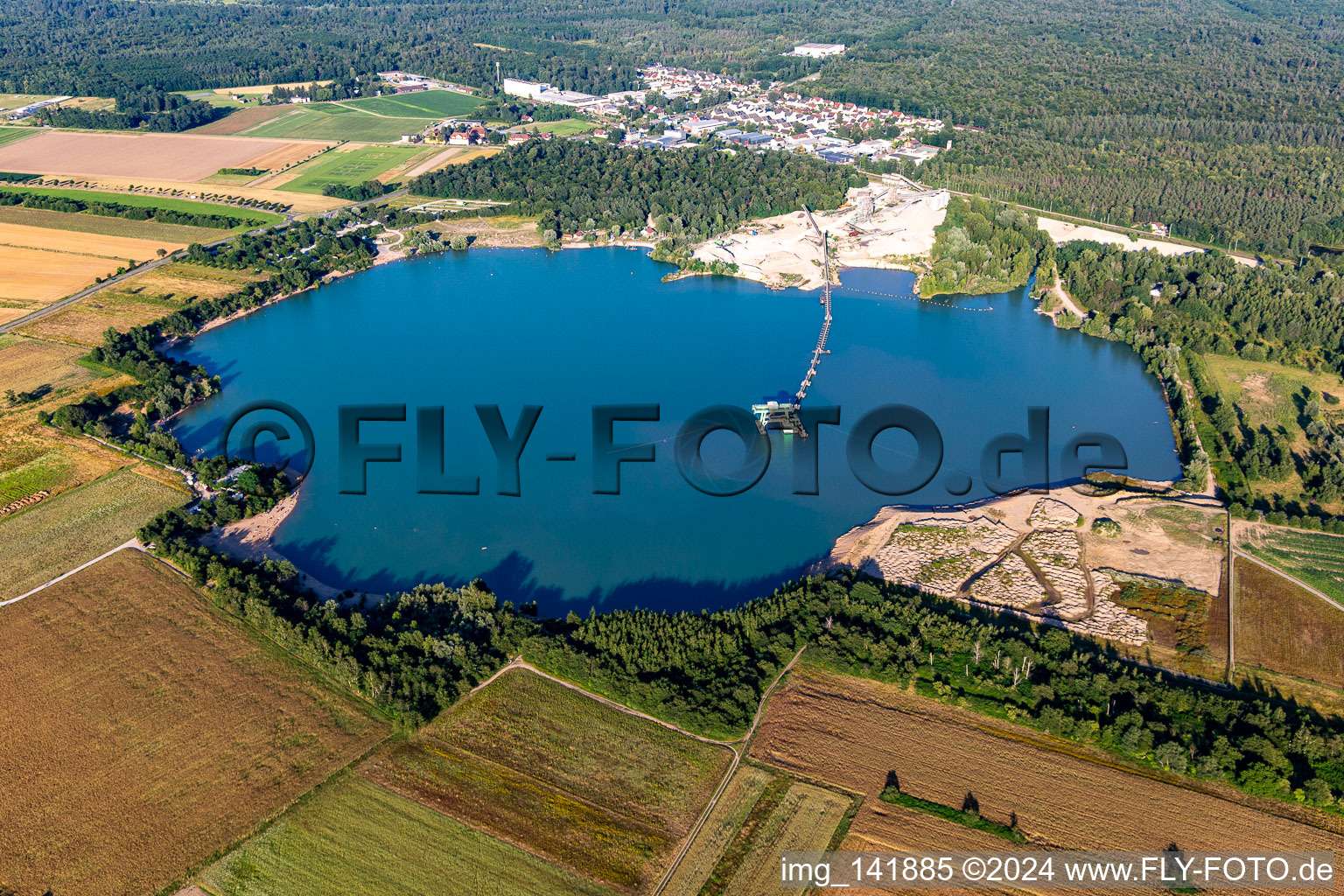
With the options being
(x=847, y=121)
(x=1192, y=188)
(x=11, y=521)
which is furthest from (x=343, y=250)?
(x=1192, y=188)

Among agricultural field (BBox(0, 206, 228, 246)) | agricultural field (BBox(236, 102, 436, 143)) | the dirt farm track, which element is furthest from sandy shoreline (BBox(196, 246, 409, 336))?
agricultural field (BBox(236, 102, 436, 143))

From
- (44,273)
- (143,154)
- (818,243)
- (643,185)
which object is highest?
(143,154)

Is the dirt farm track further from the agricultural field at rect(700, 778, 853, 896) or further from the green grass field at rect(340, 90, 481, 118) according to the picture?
the agricultural field at rect(700, 778, 853, 896)

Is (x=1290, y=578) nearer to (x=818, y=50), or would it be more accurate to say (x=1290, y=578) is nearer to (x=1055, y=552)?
(x=1055, y=552)

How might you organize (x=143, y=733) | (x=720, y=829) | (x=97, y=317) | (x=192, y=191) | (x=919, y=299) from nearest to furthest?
(x=720, y=829) → (x=143, y=733) → (x=97, y=317) → (x=919, y=299) → (x=192, y=191)

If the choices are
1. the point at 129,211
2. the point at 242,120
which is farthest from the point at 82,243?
the point at 242,120

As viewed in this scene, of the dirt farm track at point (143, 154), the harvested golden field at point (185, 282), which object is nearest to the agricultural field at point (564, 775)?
the harvested golden field at point (185, 282)

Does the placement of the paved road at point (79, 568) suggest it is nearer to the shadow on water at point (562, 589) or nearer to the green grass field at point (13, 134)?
the shadow on water at point (562, 589)

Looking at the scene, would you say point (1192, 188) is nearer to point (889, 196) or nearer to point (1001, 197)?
point (1001, 197)
